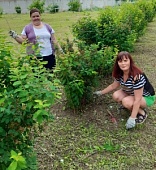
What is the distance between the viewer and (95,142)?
338cm

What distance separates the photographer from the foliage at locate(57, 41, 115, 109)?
3.70 meters

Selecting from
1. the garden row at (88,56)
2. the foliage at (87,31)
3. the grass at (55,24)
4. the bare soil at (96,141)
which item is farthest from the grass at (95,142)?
the grass at (55,24)

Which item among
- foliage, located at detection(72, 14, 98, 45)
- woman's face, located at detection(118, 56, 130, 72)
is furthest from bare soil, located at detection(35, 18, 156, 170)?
foliage, located at detection(72, 14, 98, 45)

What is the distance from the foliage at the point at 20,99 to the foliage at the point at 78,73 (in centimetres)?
139

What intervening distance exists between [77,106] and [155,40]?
6.60 metres

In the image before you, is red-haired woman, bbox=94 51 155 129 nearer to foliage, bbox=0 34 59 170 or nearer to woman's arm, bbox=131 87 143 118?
woman's arm, bbox=131 87 143 118

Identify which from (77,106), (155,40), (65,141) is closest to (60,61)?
(77,106)

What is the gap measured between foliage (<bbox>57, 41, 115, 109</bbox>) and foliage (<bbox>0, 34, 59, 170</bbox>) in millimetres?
1390

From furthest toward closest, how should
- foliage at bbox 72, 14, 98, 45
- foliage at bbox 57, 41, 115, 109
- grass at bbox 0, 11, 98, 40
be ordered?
grass at bbox 0, 11, 98, 40, foliage at bbox 72, 14, 98, 45, foliage at bbox 57, 41, 115, 109

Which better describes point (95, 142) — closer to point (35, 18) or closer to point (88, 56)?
point (88, 56)

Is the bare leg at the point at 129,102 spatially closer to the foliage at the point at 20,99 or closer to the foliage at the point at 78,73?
the foliage at the point at 78,73

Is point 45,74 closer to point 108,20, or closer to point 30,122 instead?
point 30,122

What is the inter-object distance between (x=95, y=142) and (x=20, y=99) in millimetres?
1659

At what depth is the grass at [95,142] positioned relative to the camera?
301 cm
